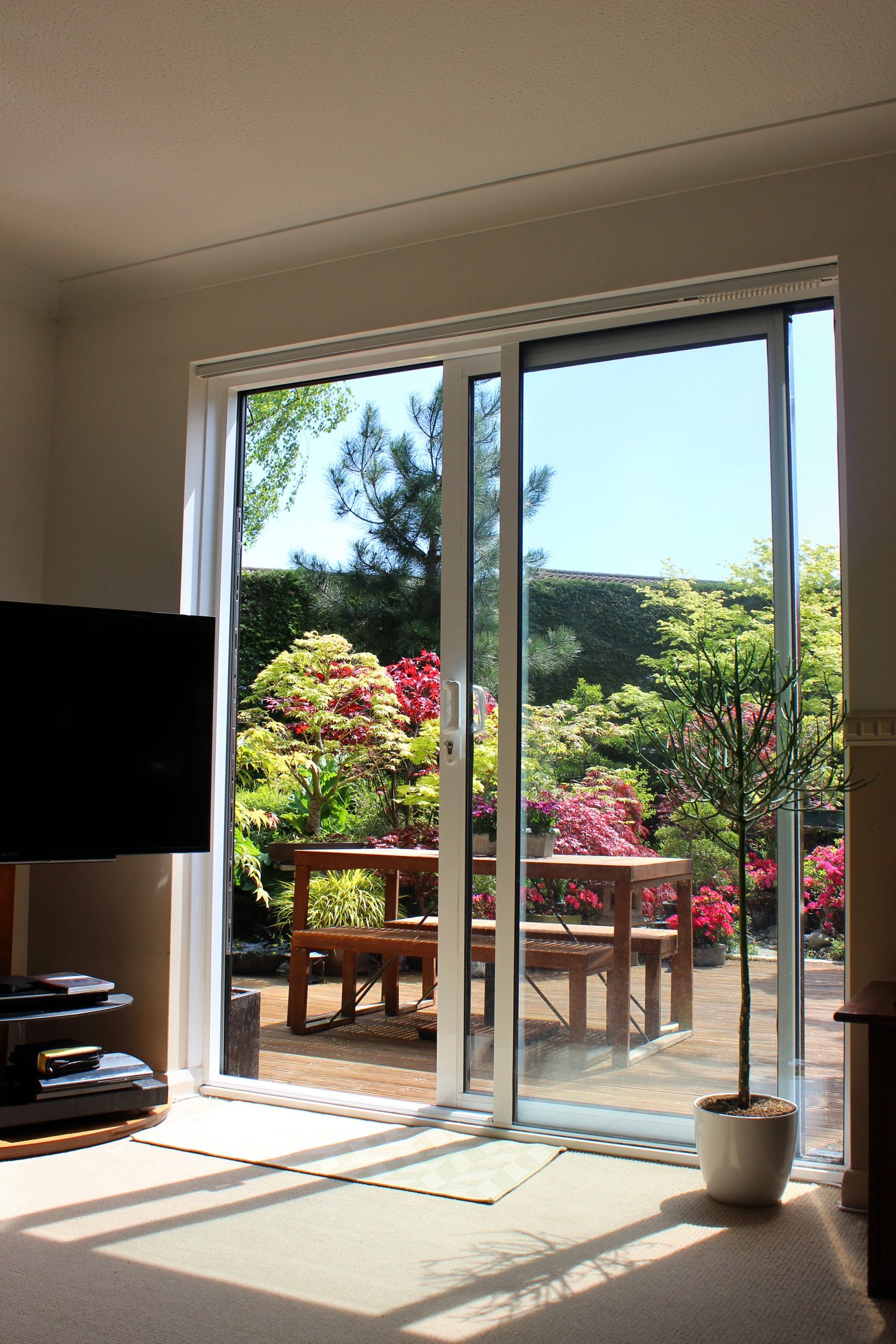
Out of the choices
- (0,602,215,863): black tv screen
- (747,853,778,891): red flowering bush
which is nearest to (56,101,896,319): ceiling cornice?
(0,602,215,863): black tv screen

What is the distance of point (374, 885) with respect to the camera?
4.13 meters

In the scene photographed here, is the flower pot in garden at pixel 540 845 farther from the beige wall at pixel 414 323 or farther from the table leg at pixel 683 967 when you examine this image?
the beige wall at pixel 414 323

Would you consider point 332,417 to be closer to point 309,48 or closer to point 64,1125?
point 309,48

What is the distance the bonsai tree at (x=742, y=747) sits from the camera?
264cm

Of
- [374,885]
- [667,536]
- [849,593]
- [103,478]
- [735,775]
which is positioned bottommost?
[374,885]

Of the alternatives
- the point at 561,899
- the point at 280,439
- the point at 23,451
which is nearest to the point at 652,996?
the point at 561,899

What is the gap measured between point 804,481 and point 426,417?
126cm

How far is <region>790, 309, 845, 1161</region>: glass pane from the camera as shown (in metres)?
2.80

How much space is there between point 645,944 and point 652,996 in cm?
14

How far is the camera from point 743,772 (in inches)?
104

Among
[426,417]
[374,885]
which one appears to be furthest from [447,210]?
[374,885]

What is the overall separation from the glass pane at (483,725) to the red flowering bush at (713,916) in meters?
0.60

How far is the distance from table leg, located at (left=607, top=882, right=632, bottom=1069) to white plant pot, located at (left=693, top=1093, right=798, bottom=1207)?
0.48 meters

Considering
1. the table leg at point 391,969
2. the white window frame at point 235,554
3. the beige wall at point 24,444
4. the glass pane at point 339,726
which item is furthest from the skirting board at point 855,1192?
the beige wall at point 24,444
